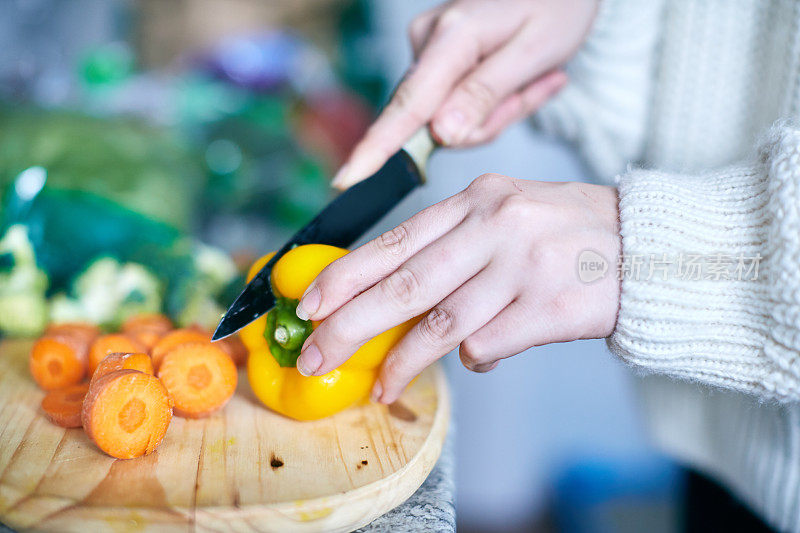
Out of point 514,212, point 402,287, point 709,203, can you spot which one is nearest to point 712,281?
point 709,203

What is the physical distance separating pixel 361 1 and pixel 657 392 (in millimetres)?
1481

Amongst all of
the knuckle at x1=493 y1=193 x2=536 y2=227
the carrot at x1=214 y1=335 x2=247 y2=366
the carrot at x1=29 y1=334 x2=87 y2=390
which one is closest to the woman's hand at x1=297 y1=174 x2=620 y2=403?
the knuckle at x1=493 y1=193 x2=536 y2=227

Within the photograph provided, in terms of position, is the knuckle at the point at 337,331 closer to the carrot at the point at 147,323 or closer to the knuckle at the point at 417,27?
the carrot at the point at 147,323

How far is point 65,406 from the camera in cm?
76

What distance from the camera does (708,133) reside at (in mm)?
1065

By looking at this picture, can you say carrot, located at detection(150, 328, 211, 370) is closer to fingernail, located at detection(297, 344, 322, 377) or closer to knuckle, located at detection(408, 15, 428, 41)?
fingernail, located at detection(297, 344, 322, 377)

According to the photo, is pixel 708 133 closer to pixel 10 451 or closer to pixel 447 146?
pixel 447 146

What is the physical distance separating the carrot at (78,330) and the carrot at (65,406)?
3.1 inches

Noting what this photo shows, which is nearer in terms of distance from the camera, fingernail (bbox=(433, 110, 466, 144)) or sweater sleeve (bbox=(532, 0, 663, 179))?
fingernail (bbox=(433, 110, 466, 144))

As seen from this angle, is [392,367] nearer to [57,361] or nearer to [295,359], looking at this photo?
[295,359]

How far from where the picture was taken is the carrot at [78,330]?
0.87 metres

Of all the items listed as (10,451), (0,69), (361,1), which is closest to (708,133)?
(10,451)

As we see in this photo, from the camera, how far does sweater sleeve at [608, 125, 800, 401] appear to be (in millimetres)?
642

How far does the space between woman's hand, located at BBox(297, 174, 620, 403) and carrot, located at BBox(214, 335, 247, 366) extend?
0.24 meters
